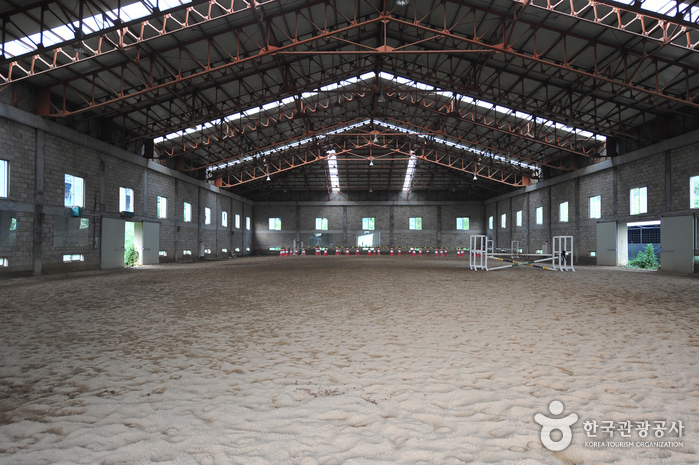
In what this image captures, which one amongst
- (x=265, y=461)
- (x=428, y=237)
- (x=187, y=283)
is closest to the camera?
(x=265, y=461)

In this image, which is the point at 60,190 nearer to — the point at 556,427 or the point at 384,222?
the point at 556,427

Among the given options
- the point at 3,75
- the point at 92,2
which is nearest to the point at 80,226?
the point at 3,75

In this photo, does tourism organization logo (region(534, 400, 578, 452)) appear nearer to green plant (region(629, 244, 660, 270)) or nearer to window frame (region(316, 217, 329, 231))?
green plant (region(629, 244, 660, 270))

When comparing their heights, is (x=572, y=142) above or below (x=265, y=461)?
above

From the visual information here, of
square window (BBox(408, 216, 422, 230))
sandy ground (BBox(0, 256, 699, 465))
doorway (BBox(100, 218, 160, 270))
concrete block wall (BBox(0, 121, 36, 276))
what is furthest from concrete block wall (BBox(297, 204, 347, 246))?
sandy ground (BBox(0, 256, 699, 465))

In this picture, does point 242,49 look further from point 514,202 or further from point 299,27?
point 514,202

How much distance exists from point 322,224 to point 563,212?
2372cm

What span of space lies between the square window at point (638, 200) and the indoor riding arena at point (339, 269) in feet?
0.48

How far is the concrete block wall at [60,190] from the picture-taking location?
14398 millimetres

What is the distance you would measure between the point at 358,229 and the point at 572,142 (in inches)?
918

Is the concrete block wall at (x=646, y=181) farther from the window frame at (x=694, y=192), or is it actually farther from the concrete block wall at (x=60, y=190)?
the concrete block wall at (x=60, y=190)

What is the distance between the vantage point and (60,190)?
653 inches

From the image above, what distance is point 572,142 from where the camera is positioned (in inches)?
934

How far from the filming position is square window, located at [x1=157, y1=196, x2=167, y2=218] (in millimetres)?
25062
